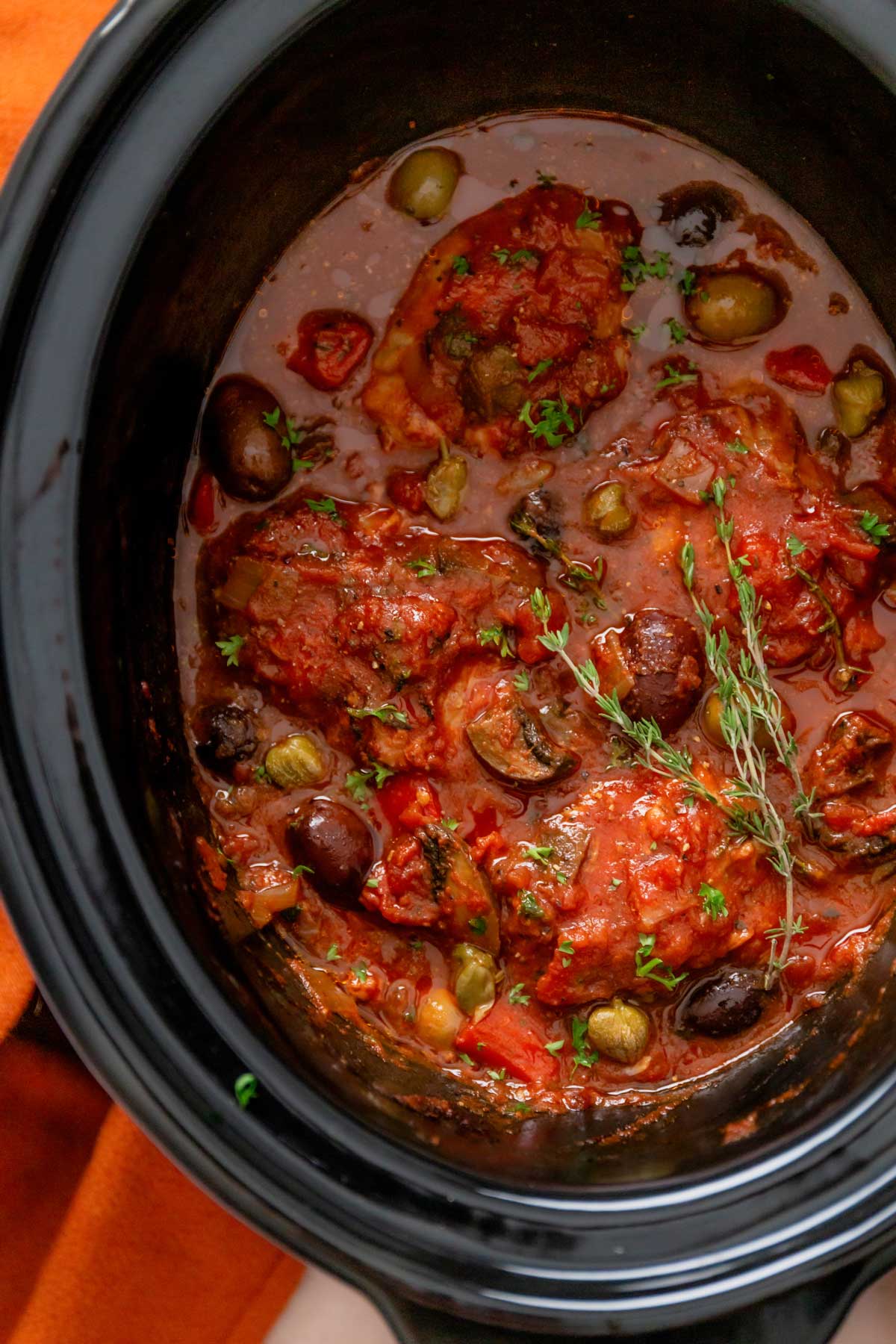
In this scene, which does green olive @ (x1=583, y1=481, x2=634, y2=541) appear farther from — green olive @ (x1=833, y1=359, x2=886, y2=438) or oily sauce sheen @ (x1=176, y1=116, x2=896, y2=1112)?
green olive @ (x1=833, y1=359, x2=886, y2=438)

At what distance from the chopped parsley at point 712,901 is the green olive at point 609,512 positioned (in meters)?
0.79

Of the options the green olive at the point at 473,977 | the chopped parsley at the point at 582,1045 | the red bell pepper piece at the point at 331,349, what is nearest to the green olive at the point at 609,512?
the red bell pepper piece at the point at 331,349

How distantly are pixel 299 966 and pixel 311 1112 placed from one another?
1.72 ft

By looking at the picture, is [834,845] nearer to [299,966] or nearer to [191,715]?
[299,966]

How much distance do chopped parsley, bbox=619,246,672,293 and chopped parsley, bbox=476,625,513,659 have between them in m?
0.81

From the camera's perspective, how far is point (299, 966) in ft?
9.09

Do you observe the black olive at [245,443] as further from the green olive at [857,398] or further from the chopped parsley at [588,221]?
the green olive at [857,398]

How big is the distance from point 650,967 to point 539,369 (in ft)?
4.33

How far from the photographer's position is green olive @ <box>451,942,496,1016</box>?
8.88ft

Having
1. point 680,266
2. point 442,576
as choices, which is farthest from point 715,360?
point 442,576

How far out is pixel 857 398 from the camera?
272 centimetres

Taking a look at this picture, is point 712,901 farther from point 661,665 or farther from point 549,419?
point 549,419

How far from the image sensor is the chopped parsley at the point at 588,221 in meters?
2.74

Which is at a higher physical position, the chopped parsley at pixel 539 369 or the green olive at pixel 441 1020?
the chopped parsley at pixel 539 369
